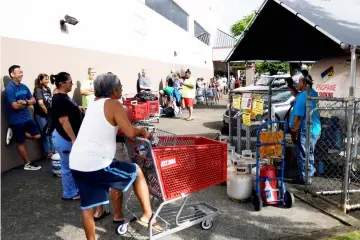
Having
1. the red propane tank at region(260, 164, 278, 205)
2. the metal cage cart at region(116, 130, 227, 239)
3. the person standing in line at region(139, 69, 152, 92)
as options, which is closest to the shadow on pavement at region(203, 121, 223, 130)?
the person standing in line at region(139, 69, 152, 92)

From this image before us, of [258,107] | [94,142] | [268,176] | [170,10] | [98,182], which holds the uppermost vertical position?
[170,10]

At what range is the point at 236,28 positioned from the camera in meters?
44.3

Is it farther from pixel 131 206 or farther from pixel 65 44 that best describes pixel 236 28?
pixel 131 206

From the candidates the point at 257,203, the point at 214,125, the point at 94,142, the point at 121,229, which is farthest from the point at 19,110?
the point at 214,125

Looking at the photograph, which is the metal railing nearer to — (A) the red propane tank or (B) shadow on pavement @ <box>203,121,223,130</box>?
(A) the red propane tank

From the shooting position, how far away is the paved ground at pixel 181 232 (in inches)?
151

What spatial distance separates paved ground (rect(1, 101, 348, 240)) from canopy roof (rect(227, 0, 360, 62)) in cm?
224

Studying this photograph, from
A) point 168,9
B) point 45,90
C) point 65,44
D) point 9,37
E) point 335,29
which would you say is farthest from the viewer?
point 168,9

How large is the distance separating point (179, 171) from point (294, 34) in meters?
3.84

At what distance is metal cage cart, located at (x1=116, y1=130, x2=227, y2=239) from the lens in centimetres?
341

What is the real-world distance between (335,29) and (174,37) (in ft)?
52.8

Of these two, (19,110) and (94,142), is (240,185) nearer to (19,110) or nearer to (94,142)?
(94,142)

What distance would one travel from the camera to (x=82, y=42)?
9.12 metres

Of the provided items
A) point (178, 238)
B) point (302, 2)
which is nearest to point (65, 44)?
point (302, 2)
